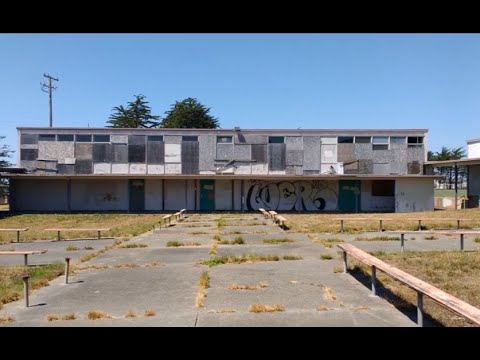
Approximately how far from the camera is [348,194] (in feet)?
103

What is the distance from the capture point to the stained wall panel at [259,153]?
31000 millimetres

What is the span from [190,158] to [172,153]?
129 cm

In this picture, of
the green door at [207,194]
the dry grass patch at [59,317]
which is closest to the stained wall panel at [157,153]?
the green door at [207,194]

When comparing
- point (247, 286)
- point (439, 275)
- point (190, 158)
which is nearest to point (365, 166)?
point (190, 158)

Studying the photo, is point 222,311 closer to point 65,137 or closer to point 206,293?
point 206,293

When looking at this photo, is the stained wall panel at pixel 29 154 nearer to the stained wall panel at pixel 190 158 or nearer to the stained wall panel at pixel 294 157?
the stained wall panel at pixel 190 158

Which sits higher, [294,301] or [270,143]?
[270,143]

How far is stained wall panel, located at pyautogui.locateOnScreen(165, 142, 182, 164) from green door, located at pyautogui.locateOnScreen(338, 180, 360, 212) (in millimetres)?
11467

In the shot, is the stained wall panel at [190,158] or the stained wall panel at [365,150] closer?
the stained wall panel at [190,158]

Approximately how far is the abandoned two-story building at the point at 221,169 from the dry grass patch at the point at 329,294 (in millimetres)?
23139
